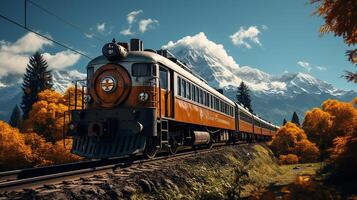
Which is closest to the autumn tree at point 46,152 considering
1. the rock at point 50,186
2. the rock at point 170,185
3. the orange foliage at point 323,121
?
the rock at point 170,185

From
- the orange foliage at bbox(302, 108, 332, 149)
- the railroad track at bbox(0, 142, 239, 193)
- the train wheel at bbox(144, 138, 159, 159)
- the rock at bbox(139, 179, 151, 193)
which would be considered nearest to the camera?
the railroad track at bbox(0, 142, 239, 193)

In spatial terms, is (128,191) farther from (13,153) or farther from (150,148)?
(13,153)

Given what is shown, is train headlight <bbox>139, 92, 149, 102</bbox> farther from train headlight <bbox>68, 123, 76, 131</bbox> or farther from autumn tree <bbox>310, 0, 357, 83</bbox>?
autumn tree <bbox>310, 0, 357, 83</bbox>

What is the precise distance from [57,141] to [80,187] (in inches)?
1251

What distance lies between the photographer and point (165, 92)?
46.4ft

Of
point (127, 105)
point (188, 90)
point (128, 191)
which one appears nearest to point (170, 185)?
point (128, 191)

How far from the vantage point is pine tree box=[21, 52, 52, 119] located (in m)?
62.5

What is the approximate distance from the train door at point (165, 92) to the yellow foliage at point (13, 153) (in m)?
24.1

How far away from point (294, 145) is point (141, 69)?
44114 mm

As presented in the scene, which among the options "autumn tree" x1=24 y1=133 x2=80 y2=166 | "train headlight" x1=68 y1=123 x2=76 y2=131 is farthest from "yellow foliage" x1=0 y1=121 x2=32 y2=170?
"train headlight" x1=68 y1=123 x2=76 y2=131

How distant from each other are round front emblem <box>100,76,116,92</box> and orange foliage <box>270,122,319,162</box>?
1592 inches

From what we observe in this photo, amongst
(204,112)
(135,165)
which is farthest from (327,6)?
(204,112)

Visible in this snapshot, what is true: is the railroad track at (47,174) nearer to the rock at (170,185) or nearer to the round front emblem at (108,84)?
the rock at (170,185)

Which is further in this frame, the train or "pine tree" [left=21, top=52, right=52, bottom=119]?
"pine tree" [left=21, top=52, right=52, bottom=119]
